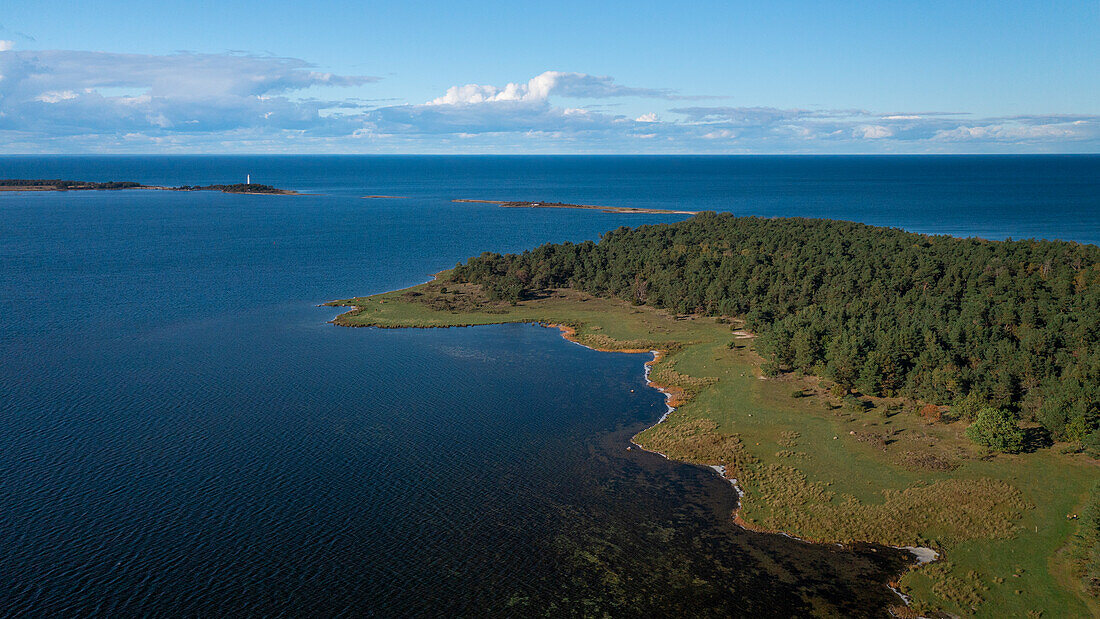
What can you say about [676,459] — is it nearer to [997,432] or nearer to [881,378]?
[881,378]

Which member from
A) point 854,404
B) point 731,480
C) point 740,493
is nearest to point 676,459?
point 731,480

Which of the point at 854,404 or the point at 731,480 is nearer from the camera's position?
the point at 731,480

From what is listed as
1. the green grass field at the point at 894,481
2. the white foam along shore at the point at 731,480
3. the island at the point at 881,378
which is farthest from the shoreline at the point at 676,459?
the green grass field at the point at 894,481

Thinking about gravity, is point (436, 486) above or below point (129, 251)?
below

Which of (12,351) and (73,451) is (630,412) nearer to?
(73,451)

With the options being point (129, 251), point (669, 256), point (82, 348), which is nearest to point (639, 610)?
point (82, 348)

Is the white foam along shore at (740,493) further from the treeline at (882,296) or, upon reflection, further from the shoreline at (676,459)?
the treeline at (882,296)
